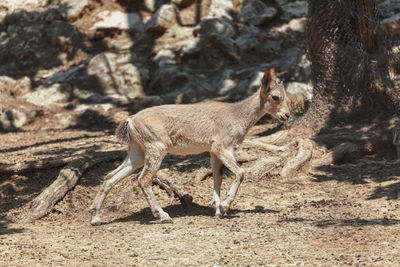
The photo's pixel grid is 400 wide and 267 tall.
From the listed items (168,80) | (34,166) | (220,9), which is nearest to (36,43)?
(168,80)

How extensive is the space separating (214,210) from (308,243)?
2.40m

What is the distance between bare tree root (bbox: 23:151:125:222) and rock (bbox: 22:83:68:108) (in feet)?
24.6

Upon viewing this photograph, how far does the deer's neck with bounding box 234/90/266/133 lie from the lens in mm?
8453

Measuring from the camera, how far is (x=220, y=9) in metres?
19.6

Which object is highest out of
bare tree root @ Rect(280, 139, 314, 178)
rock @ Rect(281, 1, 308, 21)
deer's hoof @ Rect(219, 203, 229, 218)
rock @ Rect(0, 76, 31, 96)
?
rock @ Rect(281, 1, 308, 21)

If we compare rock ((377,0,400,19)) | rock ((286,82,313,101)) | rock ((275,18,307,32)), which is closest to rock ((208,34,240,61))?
rock ((275,18,307,32))

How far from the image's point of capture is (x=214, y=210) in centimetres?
841

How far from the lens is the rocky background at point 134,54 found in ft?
53.8

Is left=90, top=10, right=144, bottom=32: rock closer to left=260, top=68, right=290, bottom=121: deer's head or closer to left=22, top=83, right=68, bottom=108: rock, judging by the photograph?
left=22, top=83, right=68, bottom=108: rock

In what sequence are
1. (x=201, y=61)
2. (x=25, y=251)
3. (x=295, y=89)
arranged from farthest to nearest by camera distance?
(x=201, y=61) < (x=295, y=89) < (x=25, y=251)

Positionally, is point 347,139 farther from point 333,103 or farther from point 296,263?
point 296,263

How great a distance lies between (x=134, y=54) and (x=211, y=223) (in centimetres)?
1193

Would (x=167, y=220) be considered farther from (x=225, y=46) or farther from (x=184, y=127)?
(x=225, y=46)

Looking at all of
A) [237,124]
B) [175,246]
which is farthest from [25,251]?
[237,124]
